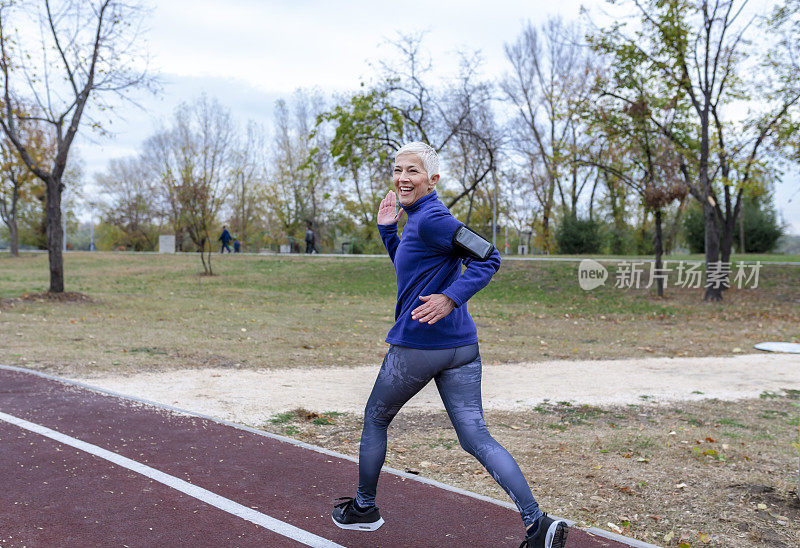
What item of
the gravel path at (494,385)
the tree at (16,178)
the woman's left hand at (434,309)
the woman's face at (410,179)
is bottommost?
the gravel path at (494,385)

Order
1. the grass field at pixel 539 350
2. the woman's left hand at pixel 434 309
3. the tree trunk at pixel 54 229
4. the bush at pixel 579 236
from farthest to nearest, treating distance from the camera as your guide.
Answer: the bush at pixel 579 236, the tree trunk at pixel 54 229, the grass field at pixel 539 350, the woman's left hand at pixel 434 309

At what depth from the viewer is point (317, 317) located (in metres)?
16.7

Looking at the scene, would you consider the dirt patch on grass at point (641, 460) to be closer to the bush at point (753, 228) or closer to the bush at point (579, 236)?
the bush at point (753, 228)

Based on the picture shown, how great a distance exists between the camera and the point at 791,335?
15383 mm

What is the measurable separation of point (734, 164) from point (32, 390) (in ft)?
65.3

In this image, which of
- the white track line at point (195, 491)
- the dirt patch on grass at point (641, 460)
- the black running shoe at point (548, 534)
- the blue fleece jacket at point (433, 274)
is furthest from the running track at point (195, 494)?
the blue fleece jacket at point (433, 274)

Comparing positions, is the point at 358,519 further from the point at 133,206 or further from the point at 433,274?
the point at 133,206

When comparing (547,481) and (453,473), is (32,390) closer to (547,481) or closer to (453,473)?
(453,473)

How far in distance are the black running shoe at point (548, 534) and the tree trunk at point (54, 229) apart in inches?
658

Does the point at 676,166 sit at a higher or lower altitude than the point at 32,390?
higher

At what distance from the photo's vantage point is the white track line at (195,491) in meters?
3.65

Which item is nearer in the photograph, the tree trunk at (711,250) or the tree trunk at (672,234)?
the tree trunk at (711,250)

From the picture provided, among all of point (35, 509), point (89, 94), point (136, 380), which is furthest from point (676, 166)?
point (35, 509)

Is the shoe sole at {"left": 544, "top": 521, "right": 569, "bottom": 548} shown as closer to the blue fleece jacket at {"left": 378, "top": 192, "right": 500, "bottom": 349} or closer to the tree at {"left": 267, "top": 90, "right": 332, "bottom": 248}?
the blue fleece jacket at {"left": 378, "top": 192, "right": 500, "bottom": 349}
